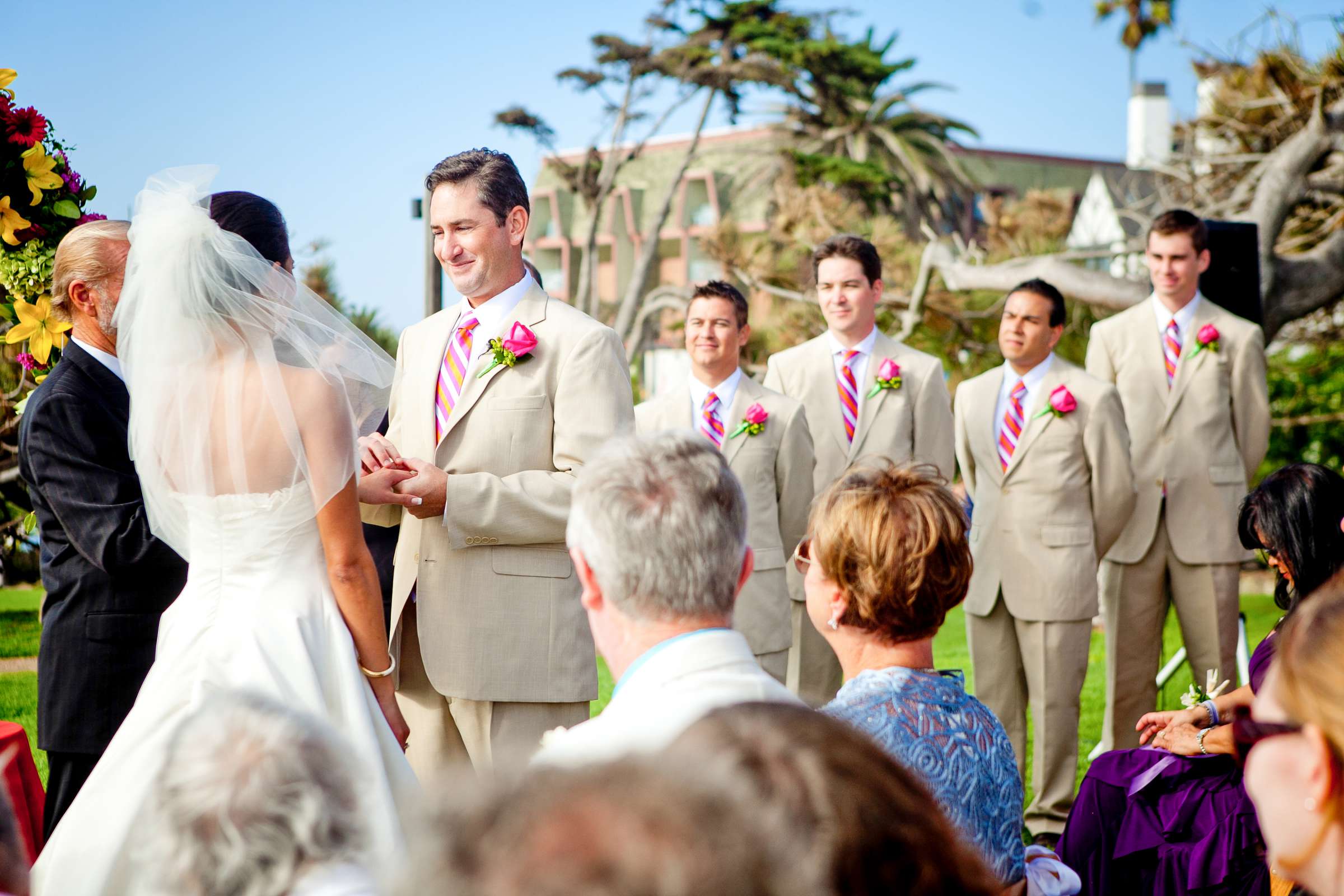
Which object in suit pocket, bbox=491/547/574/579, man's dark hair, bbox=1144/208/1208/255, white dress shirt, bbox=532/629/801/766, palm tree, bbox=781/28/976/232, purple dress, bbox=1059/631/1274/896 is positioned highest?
palm tree, bbox=781/28/976/232

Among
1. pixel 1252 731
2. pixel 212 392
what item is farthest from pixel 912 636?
pixel 212 392

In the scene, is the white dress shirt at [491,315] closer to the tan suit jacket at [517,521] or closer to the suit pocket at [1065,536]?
the tan suit jacket at [517,521]

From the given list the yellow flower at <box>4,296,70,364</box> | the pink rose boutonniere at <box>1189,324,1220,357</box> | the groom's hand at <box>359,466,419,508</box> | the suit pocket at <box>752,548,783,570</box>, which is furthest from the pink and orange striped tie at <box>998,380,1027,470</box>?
the yellow flower at <box>4,296,70,364</box>

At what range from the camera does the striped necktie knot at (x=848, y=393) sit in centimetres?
562

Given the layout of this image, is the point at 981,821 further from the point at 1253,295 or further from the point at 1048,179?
the point at 1048,179

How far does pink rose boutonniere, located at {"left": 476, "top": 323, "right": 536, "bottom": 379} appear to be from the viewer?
3.45 m

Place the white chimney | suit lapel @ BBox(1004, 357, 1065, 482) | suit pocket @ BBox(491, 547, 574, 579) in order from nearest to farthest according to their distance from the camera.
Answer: suit pocket @ BBox(491, 547, 574, 579) < suit lapel @ BBox(1004, 357, 1065, 482) < the white chimney

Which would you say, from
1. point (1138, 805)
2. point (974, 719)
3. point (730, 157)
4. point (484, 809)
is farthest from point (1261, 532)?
point (730, 157)

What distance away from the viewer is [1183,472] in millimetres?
5664

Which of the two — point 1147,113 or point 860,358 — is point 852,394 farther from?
point 1147,113

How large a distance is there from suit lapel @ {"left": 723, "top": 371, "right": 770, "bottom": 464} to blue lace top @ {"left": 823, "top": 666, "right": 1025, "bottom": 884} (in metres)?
2.91

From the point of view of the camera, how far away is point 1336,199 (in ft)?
33.9

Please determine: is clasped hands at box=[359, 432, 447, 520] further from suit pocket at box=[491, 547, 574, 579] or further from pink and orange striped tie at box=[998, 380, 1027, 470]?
pink and orange striped tie at box=[998, 380, 1027, 470]

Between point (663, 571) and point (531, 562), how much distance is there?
5.17ft
